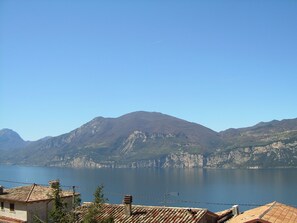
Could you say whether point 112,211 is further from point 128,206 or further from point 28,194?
point 28,194

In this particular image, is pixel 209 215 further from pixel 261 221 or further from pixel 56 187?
pixel 56 187

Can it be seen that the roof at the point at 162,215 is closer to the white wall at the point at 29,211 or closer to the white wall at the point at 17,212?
the white wall at the point at 29,211

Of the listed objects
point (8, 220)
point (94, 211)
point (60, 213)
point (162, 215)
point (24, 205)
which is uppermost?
point (94, 211)

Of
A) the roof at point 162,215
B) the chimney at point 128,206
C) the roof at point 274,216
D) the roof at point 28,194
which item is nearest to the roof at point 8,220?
the roof at point 28,194

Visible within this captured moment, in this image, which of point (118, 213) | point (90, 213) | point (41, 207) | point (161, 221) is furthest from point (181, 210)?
point (90, 213)

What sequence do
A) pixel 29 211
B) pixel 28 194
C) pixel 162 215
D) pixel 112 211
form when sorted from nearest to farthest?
pixel 162 215 < pixel 112 211 < pixel 29 211 < pixel 28 194

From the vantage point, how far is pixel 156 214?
3788 centimetres

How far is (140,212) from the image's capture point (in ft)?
129

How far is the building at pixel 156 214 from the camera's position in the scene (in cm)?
3603

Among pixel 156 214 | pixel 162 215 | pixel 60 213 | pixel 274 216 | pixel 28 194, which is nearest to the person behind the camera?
pixel 60 213

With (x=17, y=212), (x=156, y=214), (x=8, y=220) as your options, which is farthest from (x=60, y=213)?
(x=8, y=220)

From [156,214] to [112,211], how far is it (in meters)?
5.10

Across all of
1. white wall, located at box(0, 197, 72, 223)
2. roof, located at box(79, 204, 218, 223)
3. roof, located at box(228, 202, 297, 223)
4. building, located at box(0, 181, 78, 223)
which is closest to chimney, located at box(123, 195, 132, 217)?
roof, located at box(79, 204, 218, 223)

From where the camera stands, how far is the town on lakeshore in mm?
22281
